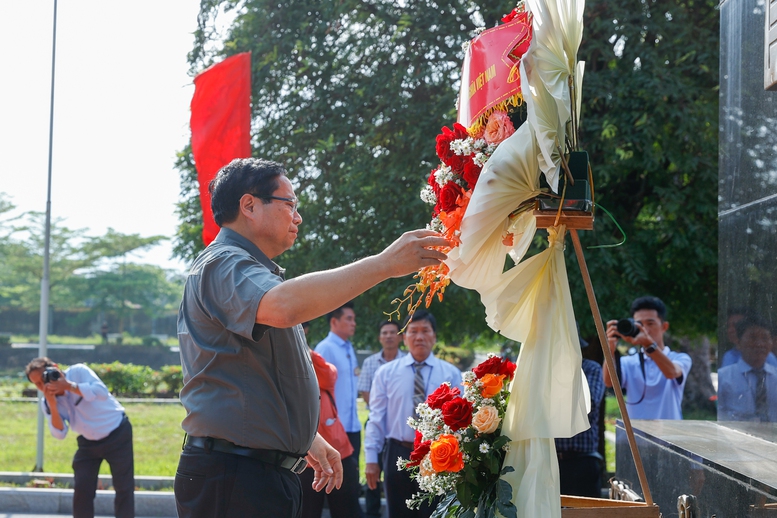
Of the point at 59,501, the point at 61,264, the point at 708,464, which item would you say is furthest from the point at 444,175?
the point at 61,264

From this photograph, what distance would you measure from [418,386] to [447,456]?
3551 mm

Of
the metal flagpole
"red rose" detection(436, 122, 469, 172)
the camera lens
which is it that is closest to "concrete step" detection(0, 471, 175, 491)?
the metal flagpole

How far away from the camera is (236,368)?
8.57 ft

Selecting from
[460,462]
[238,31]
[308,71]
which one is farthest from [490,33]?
[238,31]

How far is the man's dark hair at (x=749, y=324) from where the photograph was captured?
3.64 m

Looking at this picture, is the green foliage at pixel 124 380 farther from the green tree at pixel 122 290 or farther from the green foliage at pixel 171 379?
the green tree at pixel 122 290

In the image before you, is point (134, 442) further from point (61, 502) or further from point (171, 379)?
point (171, 379)

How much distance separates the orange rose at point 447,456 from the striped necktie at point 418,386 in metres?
3.46

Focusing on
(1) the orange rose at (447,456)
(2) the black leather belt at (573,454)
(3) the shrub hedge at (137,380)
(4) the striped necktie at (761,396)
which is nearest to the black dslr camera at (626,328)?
(2) the black leather belt at (573,454)

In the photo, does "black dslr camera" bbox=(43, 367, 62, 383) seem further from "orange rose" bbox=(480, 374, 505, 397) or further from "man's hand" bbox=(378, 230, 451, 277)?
"man's hand" bbox=(378, 230, 451, 277)

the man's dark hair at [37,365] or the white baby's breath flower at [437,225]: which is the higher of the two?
the white baby's breath flower at [437,225]

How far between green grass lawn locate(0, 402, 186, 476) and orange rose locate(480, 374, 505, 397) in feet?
24.8

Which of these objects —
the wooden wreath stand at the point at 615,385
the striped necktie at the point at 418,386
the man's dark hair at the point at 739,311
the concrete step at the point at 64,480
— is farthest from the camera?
the concrete step at the point at 64,480

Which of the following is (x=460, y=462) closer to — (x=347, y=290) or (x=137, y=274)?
(x=347, y=290)
